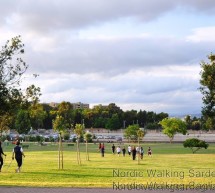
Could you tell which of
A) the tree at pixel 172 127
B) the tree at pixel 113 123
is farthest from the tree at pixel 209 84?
the tree at pixel 113 123

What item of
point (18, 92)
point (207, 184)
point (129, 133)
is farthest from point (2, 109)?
point (129, 133)

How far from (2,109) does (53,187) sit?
25.1 ft

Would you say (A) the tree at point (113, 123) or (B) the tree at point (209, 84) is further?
(A) the tree at point (113, 123)

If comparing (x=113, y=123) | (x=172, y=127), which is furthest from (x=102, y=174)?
(x=113, y=123)

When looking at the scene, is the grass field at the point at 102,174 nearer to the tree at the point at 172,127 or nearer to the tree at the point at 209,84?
the tree at the point at 209,84

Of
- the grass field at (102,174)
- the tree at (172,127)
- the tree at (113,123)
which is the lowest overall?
the grass field at (102,174)

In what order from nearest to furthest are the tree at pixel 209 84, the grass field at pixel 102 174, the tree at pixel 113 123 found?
the grass field at pixel 102 174, the tree at pixel 209 84, the tree at pixel 113 123

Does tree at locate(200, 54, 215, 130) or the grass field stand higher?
tree at locate(200, 54, 215, 130)

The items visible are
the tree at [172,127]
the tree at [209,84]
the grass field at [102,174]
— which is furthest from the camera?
the tree at [172,127]

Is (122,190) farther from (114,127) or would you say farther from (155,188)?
(114,127)

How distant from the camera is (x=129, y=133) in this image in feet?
345

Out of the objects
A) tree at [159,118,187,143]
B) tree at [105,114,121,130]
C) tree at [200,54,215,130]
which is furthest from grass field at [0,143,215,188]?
tree at [105,114,121,130]

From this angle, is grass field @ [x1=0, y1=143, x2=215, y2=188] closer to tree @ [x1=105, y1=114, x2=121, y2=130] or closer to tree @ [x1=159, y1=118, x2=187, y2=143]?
tree @ [x1=159, y1=118, x2=187, y2=143]

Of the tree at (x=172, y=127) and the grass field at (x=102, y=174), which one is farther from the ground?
the tree at (x=172, y=127)
